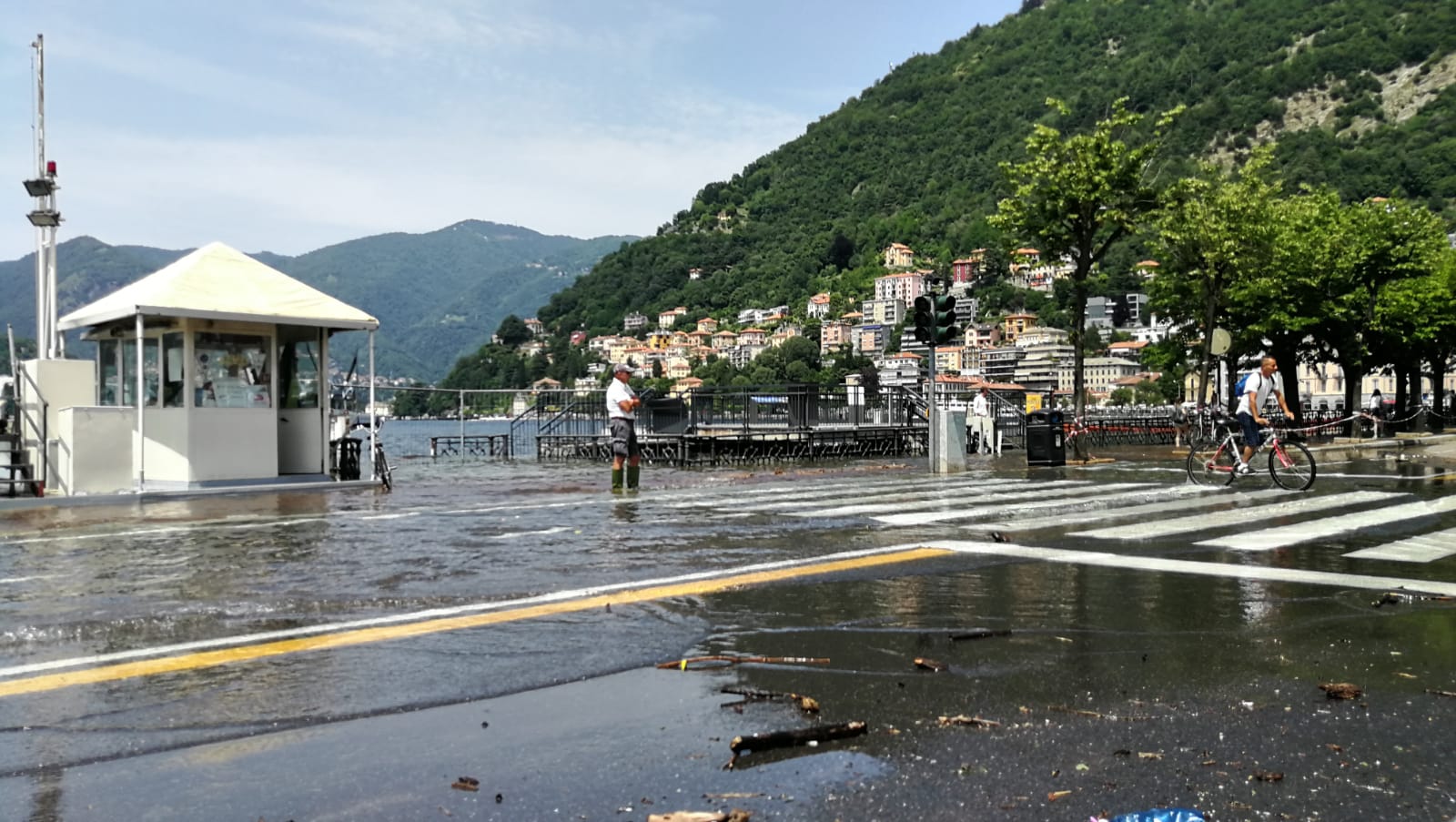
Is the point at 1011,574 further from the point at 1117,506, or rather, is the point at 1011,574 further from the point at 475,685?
the point at 1117,506

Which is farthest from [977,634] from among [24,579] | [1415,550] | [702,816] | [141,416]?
[141,416]

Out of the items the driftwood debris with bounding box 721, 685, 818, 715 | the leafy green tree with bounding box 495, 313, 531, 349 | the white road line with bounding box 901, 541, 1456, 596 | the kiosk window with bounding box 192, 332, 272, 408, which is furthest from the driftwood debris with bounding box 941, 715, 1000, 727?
the leafy green tree with bounding box 495, 313, 531, 349

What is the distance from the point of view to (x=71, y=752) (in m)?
3.78

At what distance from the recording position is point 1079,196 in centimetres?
2816

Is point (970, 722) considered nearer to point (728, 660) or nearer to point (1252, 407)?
point (728, 660)

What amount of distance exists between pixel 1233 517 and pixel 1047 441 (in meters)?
9.87

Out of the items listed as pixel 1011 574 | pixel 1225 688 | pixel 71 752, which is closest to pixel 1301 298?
pixel 1011 574

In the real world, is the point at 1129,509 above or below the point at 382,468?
below

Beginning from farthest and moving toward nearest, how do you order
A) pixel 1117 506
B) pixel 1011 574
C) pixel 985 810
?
pixel 1117 506 < pixel 1011 574 < pixel 985 810

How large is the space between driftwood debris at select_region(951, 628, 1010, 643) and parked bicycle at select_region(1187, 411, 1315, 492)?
34.7 feet

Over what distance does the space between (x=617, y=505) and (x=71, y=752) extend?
9449 mm

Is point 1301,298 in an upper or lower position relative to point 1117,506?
upper

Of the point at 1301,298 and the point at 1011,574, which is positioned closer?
the point at 1011,574

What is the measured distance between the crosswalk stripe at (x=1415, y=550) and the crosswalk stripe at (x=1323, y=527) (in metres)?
0.60
